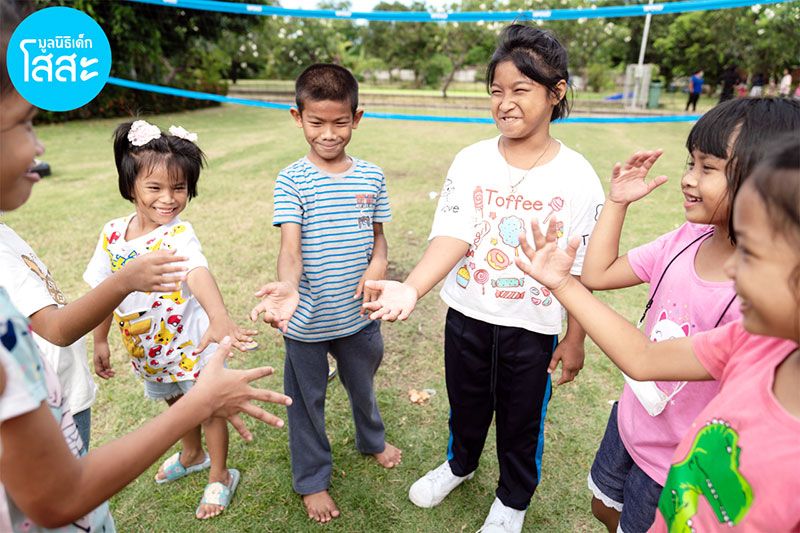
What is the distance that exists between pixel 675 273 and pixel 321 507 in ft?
5.76

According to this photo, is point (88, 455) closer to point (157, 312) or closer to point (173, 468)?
point (157, 312)

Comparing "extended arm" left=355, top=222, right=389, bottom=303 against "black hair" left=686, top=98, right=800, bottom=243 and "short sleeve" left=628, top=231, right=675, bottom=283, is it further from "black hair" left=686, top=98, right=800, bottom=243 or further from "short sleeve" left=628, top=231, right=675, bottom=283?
"black hair" left=686, top=98, right=800, bottom=243

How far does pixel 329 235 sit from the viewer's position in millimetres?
2131

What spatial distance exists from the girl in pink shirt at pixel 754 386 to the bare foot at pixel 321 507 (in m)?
1.50

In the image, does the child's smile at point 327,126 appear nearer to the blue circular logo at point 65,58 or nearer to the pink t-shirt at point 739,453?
the blue circular logo at point 65,58

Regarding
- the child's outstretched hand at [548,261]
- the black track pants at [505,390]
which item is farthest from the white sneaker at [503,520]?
the child's outstretched hand at [548,261]

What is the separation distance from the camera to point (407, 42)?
40.0 meters

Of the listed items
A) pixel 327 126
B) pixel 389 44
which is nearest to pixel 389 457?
pixel 327 126

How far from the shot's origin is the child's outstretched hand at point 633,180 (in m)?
1.75

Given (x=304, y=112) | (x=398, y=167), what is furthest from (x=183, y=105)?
(x=304, y=112)

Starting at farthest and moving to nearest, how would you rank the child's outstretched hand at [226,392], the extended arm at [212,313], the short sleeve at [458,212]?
the short sleeve at [458,212]
the extended arm at [212,313]
the child's outstretched hand at [226,392]

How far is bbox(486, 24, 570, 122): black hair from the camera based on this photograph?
184cm

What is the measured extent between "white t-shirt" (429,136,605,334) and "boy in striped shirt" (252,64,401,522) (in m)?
0.38

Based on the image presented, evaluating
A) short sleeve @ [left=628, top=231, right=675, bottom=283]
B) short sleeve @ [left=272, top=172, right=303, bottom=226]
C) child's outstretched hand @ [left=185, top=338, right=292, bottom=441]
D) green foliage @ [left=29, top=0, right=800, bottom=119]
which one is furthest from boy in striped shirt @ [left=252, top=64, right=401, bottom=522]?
green foliage @ [left=29, top=0, right=800, bottom=119]
